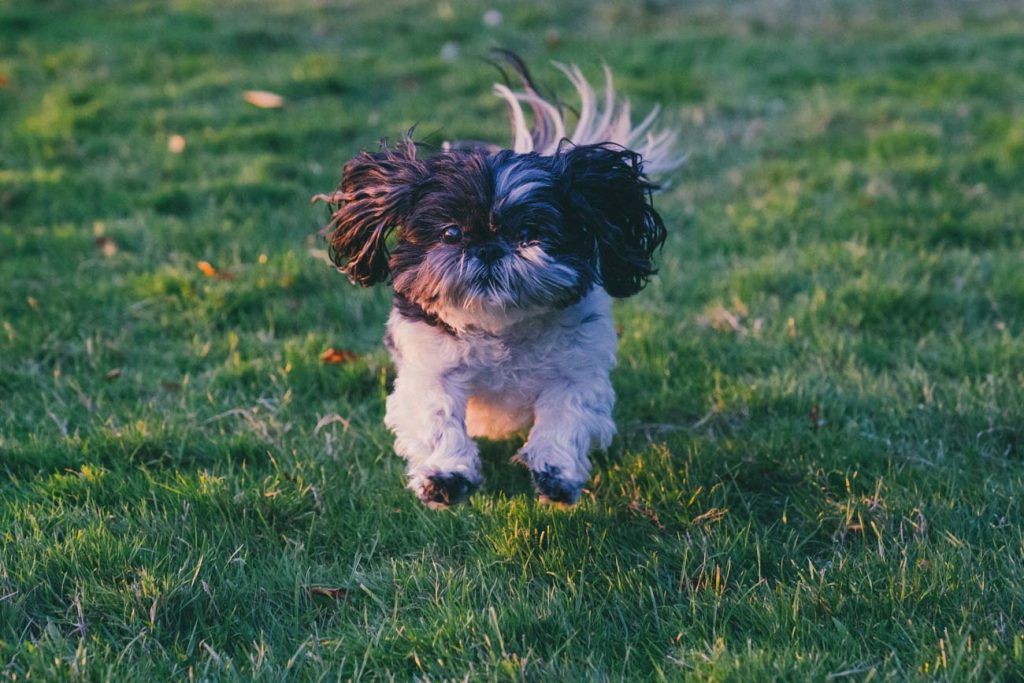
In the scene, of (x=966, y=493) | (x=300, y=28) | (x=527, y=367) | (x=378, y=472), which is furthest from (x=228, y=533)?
(x=300, y=28)

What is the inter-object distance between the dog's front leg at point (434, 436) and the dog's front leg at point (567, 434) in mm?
213

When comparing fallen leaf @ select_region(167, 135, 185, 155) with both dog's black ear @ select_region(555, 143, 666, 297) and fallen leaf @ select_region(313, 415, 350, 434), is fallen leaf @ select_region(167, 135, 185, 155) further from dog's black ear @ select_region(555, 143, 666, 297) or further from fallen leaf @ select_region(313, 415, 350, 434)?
dog's black ear @ select_region(555, 143, 666, 297)

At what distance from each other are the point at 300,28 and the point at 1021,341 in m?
8.20

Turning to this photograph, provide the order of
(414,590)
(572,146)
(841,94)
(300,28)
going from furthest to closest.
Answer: (300,28)
(841,94)
(572,146)
(414,590)

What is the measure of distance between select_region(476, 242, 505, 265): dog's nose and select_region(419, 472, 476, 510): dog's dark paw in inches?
26.4

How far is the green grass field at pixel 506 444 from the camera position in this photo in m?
3.00

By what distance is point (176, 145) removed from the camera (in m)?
7.66

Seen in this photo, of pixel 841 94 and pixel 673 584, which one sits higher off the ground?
pixel 841 94

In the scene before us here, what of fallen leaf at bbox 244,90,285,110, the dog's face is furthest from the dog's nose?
fallen leaf at bbox 244,90,285,110

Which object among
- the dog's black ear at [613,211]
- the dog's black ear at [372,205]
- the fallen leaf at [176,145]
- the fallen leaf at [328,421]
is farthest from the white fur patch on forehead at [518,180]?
the fallen leaf at [176,145]

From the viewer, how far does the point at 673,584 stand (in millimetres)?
3270

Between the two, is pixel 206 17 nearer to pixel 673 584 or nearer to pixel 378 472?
pixel 378 472

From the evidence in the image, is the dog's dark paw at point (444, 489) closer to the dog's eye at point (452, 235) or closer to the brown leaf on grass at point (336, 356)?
the dog's eye at point (452, 235)

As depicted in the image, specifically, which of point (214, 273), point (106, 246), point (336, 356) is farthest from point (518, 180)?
point (106, 246)
